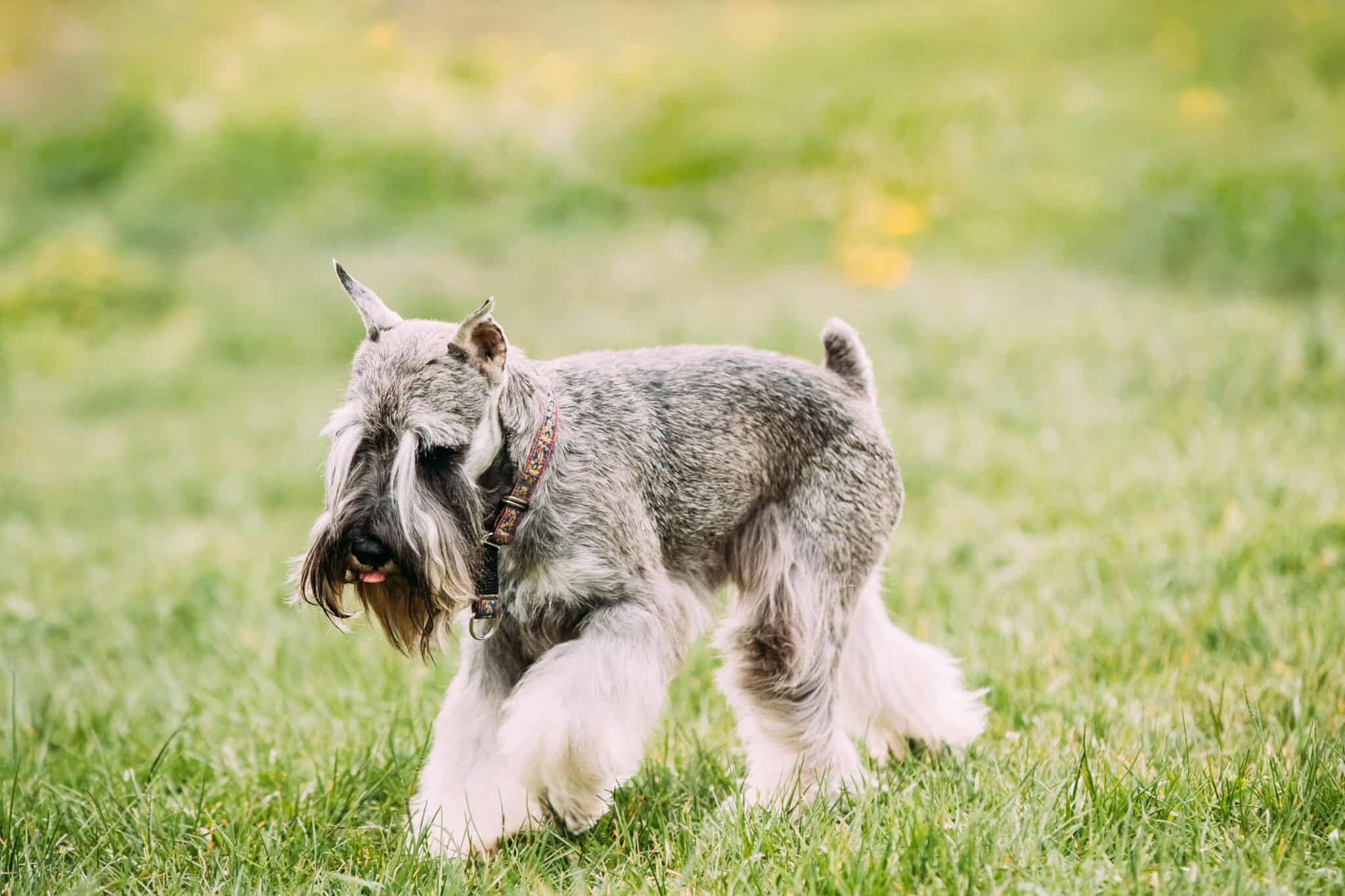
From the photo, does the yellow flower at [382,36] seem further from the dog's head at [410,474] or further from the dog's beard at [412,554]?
the dog's beard at [412,554]

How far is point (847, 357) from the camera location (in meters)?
4.36

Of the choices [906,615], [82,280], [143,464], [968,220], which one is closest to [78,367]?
[82,280]

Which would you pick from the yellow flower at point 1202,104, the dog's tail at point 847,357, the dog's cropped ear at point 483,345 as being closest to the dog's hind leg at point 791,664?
the dog's tail at point 847,357

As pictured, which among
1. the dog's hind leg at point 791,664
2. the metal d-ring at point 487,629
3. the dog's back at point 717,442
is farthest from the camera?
the dog's hind leg at point 791,664

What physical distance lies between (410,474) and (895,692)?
199 cm

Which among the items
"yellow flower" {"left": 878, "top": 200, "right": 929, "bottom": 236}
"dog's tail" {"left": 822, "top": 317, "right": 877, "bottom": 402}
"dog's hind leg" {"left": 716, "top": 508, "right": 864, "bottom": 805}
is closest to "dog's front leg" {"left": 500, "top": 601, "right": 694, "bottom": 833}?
"dog's hind leg" {"left": 716, "top": 508, "right": 864, "bottom": 805}

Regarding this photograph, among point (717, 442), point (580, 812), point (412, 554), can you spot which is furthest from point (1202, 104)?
point (412, 554)

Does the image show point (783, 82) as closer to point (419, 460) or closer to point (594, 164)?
point (594, 164)

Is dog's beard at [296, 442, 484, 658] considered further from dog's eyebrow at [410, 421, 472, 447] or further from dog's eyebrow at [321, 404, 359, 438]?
dog's eyebrow at [321, 404, 359, 438]

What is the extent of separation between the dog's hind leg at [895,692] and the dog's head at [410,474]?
60.4 inches

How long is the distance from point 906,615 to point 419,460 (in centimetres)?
306

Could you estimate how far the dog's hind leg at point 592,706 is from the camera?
11.2 ft

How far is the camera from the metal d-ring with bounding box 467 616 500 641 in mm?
3611

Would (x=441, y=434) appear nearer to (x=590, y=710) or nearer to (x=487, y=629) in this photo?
(x=487, y=629)
